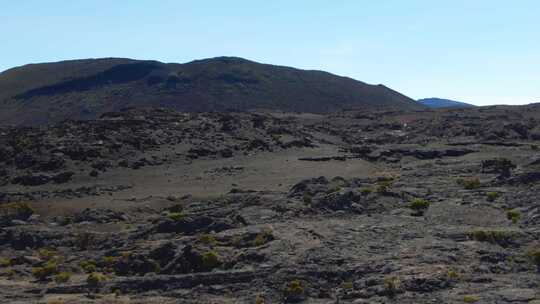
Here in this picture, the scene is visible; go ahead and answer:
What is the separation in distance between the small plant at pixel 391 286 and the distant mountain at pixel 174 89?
96172 millimetres

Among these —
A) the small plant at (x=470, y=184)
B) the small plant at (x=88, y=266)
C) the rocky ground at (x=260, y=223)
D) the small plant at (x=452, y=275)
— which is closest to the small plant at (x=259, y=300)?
the rocky ground at (x=260, y=223)

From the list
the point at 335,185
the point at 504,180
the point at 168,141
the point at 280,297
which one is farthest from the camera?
the point at 168,141

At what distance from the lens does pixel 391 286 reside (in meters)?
17.2

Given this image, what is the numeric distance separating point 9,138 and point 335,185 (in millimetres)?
31607

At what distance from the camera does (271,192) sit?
35.0 metres

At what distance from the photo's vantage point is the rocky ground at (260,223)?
18484 mm

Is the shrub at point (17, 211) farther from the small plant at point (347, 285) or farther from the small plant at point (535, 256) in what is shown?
the small plant at point (535, 256)

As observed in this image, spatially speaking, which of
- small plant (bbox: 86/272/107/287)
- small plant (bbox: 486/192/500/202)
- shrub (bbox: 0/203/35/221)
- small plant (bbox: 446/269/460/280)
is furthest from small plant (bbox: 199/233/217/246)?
shrub (bbox: 0/203/35/221)

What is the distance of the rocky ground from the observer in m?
18.5

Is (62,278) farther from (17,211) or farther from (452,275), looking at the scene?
(17,211)

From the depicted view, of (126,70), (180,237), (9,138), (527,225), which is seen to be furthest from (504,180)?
(126,70)

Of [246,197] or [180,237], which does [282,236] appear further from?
[246,197]

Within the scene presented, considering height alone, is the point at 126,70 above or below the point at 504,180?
above

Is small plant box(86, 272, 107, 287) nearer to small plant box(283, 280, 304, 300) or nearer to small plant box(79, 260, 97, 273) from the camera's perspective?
small plant box(79, 260, 97, 273)
